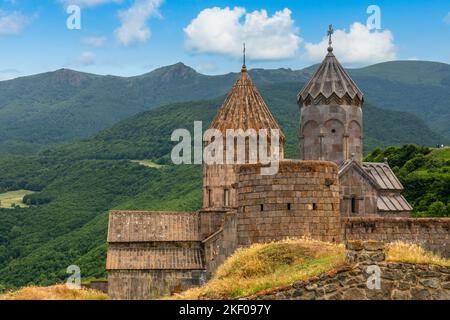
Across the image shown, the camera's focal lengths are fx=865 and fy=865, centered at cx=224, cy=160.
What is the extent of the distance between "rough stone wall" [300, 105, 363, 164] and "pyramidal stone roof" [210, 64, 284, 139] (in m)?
1.74

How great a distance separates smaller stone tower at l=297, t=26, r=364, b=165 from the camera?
2862 cm

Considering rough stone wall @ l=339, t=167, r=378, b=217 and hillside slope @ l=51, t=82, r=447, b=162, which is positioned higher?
hillside slope @ l=51, t=82, r=447, b=162

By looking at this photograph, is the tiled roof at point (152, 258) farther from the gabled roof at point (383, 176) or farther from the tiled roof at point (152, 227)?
the gabled roof at point (383, 176)

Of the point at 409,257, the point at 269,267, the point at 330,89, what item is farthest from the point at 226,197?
the point at 409,257

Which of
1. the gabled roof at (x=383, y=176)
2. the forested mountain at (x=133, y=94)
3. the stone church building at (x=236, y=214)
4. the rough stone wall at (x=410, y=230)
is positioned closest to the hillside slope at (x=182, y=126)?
the gabled roof at (x=383, y=176)

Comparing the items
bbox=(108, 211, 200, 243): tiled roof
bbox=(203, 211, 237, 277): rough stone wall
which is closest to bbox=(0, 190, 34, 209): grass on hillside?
bbox=(108, 211, 200, 243): tiled roof

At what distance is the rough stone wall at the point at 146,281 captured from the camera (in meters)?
25.1

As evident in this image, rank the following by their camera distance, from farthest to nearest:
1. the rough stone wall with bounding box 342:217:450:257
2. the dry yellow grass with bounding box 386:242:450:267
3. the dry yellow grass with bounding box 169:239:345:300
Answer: the rough stone wall with bounding box 342:217:450:257 < the dry yellow grass with bounding box 169:239:345:300 < the dry yellow grass with bounding box 386:242:450:267

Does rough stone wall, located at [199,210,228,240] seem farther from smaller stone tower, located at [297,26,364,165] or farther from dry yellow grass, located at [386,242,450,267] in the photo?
dry yellow grass, located at [386,242,450,267]

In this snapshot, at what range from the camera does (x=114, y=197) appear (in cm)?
6425

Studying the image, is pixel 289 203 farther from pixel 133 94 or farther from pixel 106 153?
pixel 133 94

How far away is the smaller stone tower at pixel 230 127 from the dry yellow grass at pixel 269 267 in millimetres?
12166
